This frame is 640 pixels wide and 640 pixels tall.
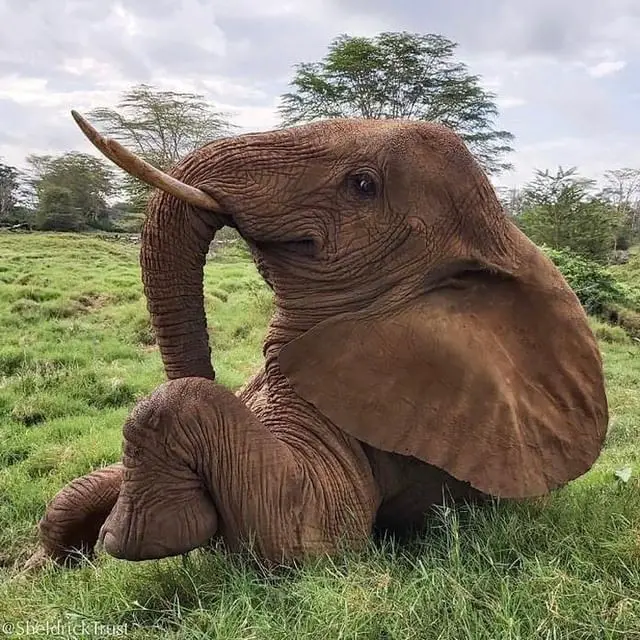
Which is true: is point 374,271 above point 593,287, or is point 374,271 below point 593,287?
above

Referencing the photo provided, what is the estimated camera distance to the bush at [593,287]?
1347cm

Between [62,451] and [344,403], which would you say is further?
[62,451]

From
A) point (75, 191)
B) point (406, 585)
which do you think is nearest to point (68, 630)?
point (406, 585)

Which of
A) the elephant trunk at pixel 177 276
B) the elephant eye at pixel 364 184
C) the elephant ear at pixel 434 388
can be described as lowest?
the elephant ear at pixel 434 388

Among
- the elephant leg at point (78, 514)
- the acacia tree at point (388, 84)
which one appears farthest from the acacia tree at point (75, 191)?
the elephant leg at point (78, 514)

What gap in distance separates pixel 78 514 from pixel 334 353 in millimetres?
1133

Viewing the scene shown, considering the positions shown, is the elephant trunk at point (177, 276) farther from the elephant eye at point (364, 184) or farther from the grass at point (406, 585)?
the grass at point (406, 585)

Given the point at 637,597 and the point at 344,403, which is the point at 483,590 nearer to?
the point at 637,597

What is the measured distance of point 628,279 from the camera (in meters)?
19.5

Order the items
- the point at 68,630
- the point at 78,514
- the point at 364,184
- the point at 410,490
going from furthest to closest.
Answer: the point at 78,514 → the point at 410,490 → the point at 364,184 → the point at 68,630

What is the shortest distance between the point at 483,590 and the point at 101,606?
3.25 feet

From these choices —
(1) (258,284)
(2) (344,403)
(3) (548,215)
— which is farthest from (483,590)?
(3) (548,215)

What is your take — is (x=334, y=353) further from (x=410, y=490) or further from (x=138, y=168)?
(x=138, y=168)

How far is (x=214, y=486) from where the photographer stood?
2.14 meters
